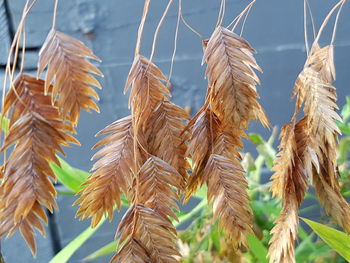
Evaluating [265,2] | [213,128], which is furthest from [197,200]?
[213,128]

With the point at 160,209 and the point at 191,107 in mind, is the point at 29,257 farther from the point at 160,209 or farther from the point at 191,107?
the point at 160,209

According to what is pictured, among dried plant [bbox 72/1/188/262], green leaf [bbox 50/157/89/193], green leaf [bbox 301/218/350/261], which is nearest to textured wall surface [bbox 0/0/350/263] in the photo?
green leaf [bbox 50/157/89/193]

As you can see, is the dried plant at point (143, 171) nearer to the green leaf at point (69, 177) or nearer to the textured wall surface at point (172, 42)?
the green leaf at point (69, 177)

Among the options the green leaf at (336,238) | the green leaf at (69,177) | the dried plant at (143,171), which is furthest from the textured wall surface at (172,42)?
the dried plant at (143,171)

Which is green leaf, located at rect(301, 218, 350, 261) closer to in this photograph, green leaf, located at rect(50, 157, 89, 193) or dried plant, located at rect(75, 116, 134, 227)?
dried plant, located at rect(75, 116, 134, 227)

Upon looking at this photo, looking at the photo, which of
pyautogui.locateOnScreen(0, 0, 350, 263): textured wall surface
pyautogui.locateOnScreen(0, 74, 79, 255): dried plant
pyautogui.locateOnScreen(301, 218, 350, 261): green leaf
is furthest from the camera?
pyautogui.locateOnScreen(0, 0, 350, 263): textured wall surface

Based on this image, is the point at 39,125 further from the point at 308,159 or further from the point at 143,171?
the point at 308,159
